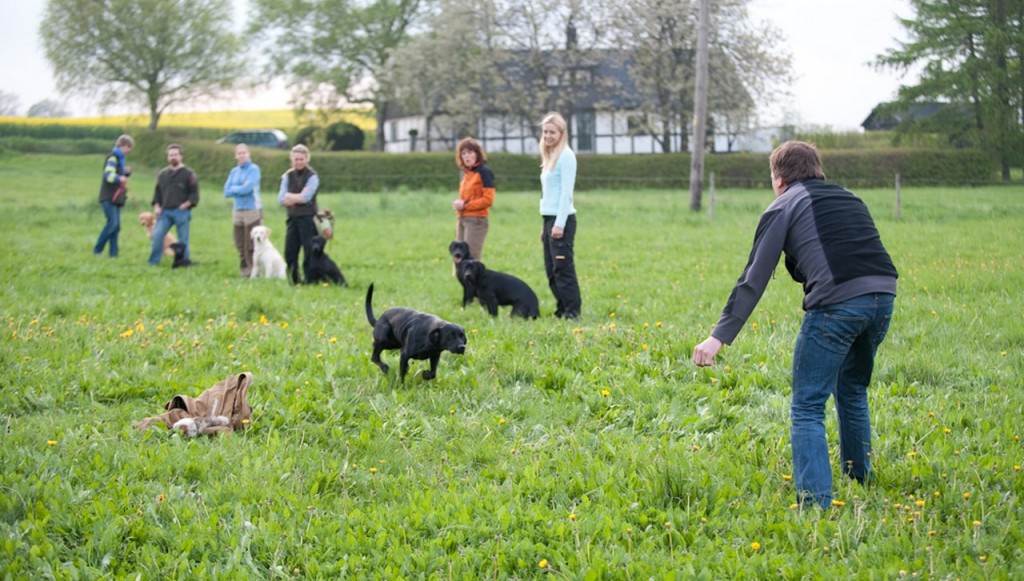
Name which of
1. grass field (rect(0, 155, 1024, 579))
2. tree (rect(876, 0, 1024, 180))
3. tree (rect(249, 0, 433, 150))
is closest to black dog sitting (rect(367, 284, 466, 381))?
grass field (rect(0, 155, 1024, 579))

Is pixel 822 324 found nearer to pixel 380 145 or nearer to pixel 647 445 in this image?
pixel 647 445

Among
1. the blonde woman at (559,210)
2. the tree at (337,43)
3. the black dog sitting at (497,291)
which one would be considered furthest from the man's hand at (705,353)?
the tree at (337,43)

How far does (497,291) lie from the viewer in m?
10.1

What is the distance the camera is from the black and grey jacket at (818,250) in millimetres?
4441

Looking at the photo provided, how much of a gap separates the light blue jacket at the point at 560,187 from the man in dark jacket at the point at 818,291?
4.65 m

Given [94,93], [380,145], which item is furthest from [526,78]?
[94,93]

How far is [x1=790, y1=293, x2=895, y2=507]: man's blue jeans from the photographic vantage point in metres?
4.44

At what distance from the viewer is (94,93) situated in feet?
180

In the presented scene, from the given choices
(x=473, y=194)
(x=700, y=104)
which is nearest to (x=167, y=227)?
(x=473, y=194)

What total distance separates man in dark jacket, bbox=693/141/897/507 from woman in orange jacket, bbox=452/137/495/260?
617 centimetres

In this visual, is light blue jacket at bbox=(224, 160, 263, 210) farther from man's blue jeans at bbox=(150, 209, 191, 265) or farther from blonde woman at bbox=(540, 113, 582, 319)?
blonde woman at bbox=(540, 113, 582, 319)

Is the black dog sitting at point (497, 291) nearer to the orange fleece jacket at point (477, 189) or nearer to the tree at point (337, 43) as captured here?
the orange fleece jacket at point (477, 189)

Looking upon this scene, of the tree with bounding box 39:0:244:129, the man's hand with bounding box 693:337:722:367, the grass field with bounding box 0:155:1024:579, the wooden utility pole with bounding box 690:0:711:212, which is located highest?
the tree with bounding box 39:0:244:129

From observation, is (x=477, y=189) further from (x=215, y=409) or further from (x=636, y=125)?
(x=636, y=125)
